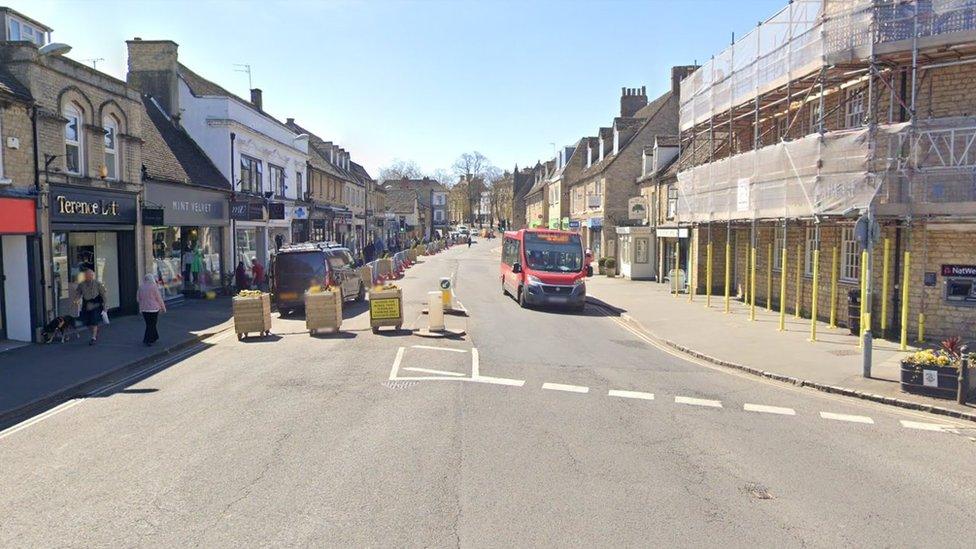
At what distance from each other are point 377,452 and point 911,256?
43.4ft

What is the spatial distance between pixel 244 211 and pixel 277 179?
703cm

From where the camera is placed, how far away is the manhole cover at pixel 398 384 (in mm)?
10828

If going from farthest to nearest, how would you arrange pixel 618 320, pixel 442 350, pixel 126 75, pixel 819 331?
pixel 126 75 < pixel 618 320 < pixel 819 331 < pixel 442 350

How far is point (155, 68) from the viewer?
2644 cm

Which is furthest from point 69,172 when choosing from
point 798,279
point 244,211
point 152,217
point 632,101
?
point 632,101

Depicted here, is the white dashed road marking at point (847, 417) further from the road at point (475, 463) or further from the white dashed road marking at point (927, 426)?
the white dashed road marking at point (927, 426)

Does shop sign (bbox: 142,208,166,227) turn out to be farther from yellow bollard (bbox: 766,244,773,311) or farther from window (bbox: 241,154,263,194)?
yellow bollard (bbox: 766,244,773,311)

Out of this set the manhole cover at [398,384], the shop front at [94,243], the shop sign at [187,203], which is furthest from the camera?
the shop sign at [187,203]

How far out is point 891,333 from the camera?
15.7m

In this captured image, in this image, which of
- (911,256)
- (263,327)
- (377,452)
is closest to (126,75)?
(263,327)

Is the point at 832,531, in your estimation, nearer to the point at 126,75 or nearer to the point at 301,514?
the point at 301,514

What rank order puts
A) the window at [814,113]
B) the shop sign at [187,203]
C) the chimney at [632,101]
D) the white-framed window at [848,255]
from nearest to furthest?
the white-framed window at [848,255] < the window at [814,113] < the shop sign at [187,203] < the chimney at [632,101]

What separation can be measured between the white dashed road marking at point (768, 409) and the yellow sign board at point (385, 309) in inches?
342

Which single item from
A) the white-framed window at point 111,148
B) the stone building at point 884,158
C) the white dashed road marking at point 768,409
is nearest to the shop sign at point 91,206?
the white-framed window at point 111,148
